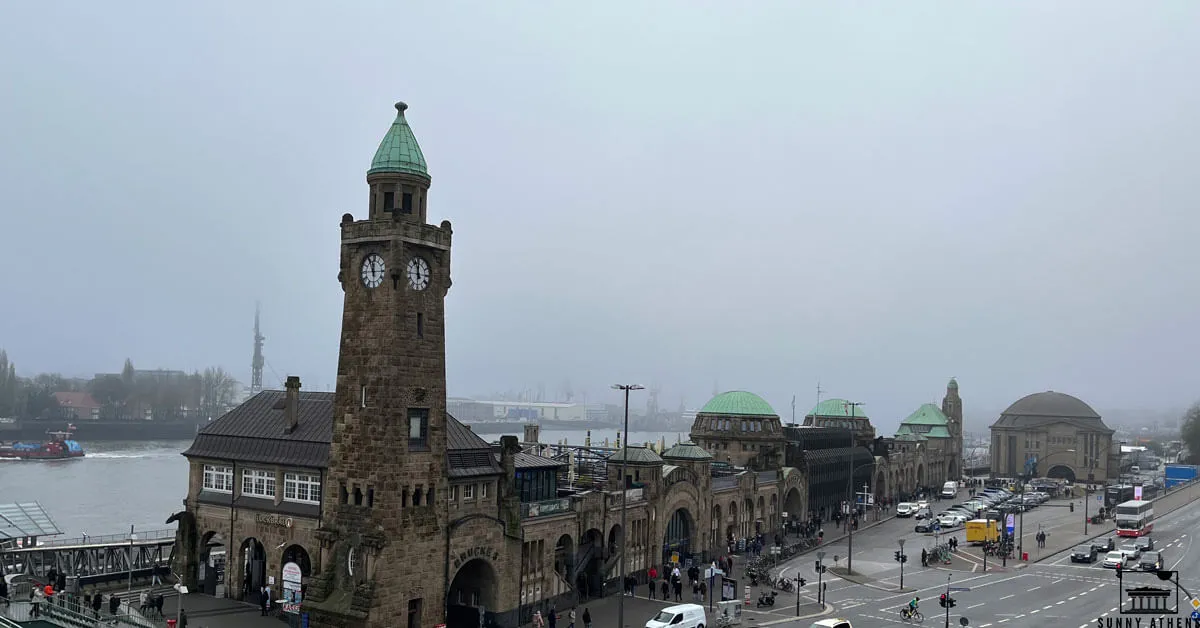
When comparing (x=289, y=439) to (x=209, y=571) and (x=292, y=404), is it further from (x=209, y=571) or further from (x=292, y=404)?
(x=209, y=571)

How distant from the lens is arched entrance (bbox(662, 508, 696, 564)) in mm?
70500

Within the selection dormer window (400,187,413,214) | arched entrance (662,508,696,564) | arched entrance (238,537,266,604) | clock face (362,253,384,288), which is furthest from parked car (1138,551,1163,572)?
arched entrance (238,537,266,604)

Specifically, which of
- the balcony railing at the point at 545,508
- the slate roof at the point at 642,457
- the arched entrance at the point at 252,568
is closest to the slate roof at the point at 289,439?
the balcony railing at the point at 545,508

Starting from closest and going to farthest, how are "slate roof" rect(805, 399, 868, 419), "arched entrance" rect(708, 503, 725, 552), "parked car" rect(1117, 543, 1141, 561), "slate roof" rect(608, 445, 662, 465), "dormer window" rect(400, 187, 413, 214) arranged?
"dormer window" rect(400, 187, 413, 214), "slate roof" rect(608, 445, 662, 465), "parked car" rect(1117, 543, 1141, 561), "arched entrance" rect(708, 503, 725, 552), "slate roof" rect(805, 399, 868, 419)

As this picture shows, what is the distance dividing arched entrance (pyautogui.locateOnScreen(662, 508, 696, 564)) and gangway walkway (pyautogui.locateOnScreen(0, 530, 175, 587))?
34.0 meters

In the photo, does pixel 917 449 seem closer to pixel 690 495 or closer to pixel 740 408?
pixel 740 408

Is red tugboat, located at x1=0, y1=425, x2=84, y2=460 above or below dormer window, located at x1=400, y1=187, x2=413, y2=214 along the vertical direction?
below

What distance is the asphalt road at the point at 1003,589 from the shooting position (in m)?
55.6

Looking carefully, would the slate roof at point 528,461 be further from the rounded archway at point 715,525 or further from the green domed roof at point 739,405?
the green domed roof at point 739,405

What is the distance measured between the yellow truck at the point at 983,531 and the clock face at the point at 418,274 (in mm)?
60886

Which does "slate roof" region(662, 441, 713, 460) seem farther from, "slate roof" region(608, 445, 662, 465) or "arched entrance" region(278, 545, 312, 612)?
"arched entrance" region(278, 545, 312, 612)

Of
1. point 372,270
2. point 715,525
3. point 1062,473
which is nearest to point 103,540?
point 372,270

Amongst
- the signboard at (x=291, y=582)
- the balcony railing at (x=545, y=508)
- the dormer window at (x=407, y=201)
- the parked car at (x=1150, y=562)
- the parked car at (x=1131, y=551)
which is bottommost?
the parked car at (x=1131, y=551)

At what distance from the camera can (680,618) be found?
49.3 metres
